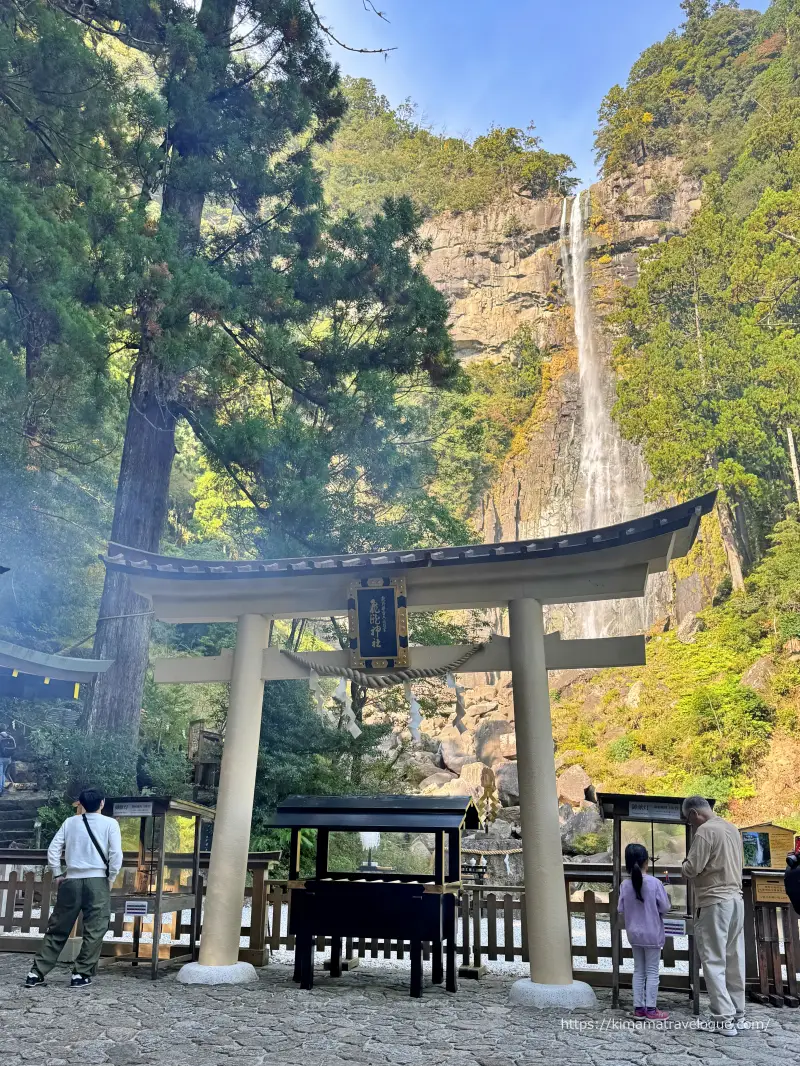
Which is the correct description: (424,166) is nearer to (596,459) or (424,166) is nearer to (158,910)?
(596,459)

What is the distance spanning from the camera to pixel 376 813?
5.69 m

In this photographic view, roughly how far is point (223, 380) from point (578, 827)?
10861 millimetres

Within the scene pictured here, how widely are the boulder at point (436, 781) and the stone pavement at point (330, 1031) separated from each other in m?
12.9

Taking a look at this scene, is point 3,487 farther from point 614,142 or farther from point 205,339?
point 614,142

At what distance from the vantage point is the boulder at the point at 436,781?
1844cm

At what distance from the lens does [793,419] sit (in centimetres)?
2042

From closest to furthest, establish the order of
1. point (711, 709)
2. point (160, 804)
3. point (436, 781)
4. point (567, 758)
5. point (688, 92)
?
point (160, 804), point (436, 781), point (711, 709), point (567, 758), point (688, 92)

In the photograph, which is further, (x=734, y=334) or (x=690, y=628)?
(x=690, y=628)

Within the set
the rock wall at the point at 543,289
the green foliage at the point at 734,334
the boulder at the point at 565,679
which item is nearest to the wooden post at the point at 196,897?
the green foliage at the point at 734,334

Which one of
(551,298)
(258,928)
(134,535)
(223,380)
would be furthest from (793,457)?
(258,928)

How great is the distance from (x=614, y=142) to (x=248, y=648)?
31894 mm

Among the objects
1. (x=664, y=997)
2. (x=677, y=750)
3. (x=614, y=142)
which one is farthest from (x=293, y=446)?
(x=614, y=142)

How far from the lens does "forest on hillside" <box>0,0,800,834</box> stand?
10.1 metres

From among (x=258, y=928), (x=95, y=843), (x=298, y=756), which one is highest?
(x=298, y=756)
